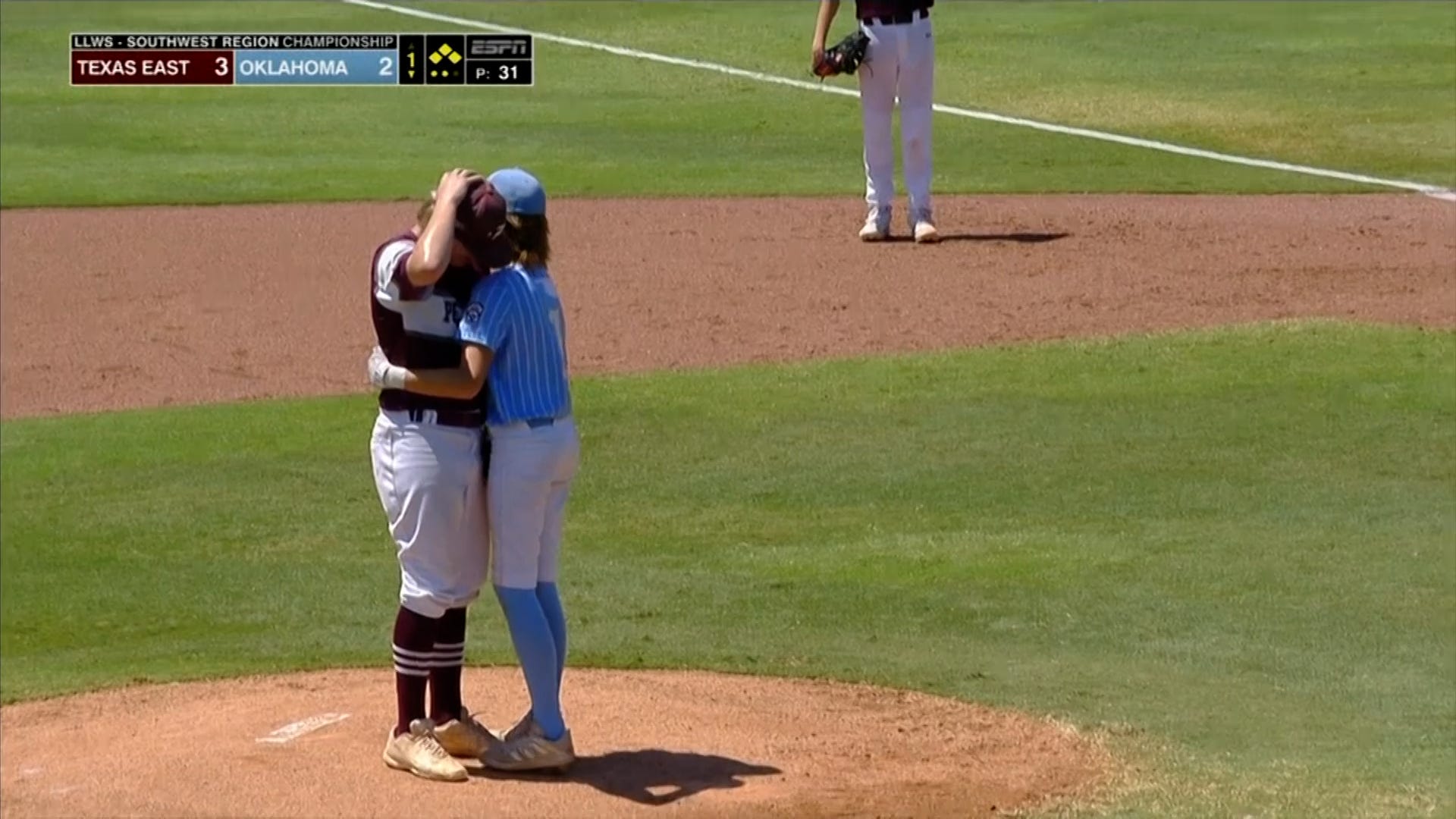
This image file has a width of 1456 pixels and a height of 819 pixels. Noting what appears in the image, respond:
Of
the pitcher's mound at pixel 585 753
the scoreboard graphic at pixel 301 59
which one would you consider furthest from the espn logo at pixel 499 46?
the pitcher's mound at pixel 585 753

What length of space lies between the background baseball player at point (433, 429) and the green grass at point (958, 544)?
6.44 ft

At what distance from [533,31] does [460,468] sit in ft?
71.3

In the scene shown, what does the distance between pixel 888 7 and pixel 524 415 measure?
930 cm

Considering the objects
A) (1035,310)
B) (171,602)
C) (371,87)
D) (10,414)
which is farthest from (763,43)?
(171,602)

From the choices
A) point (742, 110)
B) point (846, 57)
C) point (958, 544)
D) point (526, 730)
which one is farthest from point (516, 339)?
point (742, 110)

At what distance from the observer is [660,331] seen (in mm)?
14578

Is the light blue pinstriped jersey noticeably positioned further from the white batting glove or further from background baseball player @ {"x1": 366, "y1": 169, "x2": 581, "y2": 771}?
the white batting glove

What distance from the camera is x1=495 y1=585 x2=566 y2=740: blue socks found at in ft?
22.3

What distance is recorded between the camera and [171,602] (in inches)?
400

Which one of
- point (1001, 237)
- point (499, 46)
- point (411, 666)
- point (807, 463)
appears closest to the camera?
point (411, 666)

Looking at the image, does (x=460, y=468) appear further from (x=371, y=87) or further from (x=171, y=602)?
(x=371, y=87)

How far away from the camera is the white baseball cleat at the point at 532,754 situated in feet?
22.6

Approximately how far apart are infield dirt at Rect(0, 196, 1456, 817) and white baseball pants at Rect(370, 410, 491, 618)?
61 cm

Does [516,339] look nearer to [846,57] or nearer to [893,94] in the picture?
[846,57]
